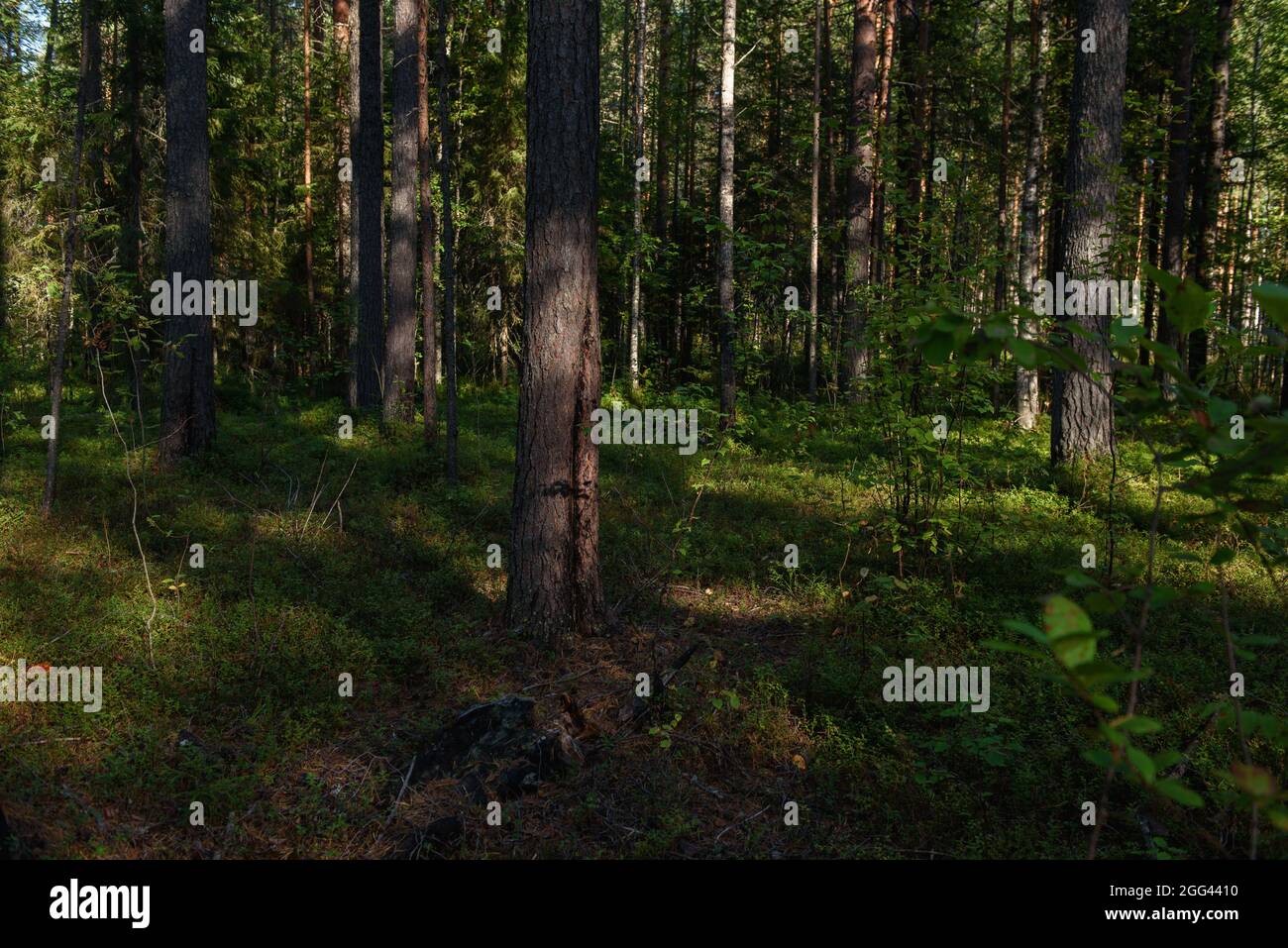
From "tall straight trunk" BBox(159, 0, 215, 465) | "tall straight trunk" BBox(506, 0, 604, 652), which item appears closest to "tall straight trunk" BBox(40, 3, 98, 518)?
"tall straight trunk" BBox(159, 0, 215, 465)

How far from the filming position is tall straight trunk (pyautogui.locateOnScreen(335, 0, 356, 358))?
67.2 ft

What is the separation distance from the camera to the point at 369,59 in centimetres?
1498

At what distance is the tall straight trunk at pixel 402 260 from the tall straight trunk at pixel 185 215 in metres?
4.03

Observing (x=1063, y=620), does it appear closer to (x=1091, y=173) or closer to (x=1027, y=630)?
(x=1027, y=630)

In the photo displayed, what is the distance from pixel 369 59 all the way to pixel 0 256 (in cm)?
1010

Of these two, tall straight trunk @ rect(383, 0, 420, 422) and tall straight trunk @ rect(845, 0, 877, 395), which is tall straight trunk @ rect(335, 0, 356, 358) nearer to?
tall straight trunk @ rect(383, 0, 420, 422)

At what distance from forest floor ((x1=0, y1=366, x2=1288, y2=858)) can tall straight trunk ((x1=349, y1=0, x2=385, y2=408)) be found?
20.6 ft

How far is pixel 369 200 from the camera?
15.6 metres

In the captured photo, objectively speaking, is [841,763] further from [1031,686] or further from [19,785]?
[19,785]

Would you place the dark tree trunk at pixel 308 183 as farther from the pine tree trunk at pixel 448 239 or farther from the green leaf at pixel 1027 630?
the green leaf at pixel 1027 630

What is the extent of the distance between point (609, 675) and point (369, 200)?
13.0 metres

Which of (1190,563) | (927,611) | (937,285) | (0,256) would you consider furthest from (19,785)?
(0,256)

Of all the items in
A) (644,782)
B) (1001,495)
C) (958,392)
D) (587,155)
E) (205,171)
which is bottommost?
(644,782)

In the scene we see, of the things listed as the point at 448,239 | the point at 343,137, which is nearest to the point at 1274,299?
the point at 448,239
